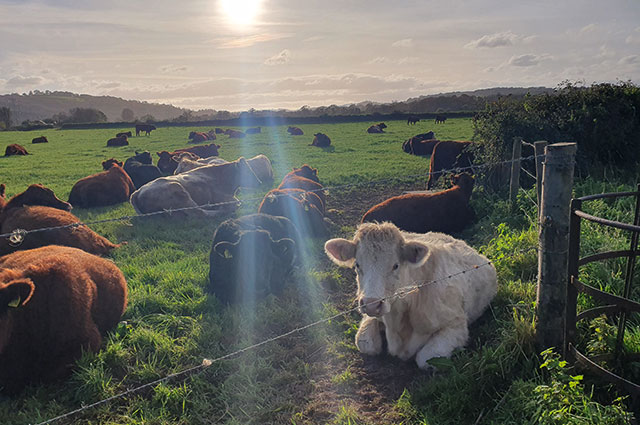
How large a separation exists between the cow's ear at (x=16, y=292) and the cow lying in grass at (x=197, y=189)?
6568mm

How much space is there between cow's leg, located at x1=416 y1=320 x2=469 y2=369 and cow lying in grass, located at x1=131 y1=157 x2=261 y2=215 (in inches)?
278

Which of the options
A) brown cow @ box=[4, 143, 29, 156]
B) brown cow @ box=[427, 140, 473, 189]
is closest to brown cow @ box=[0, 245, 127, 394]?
brown cow @ box=[427, 140, 473, 189]

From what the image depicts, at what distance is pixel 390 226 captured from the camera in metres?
4.33

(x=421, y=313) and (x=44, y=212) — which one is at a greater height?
(x=44, y=212)

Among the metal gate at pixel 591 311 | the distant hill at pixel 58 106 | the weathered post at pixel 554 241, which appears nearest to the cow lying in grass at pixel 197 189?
the weathered post at pixel 554 241

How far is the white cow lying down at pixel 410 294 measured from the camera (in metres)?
4.08

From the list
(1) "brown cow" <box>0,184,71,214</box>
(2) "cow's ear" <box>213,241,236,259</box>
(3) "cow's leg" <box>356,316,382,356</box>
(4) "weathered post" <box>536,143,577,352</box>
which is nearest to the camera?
(4) "weathered post" <box>536,143,577,352</box>

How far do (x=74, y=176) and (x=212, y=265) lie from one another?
1503 cm

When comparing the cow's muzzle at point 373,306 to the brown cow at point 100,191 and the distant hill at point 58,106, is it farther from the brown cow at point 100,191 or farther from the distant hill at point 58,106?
the distant hill at point 58,106

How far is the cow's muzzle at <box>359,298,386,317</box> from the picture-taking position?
377 cm

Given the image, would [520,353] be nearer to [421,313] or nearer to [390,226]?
[421,313]

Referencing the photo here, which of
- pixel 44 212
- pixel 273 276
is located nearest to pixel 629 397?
pixel 273 276

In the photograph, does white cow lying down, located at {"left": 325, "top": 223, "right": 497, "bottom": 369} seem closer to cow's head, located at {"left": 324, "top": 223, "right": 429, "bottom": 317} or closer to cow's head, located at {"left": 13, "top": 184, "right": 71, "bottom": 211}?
cow's head, located at {"left": 324, "top": 223, "right": 429, "bottom": 317}

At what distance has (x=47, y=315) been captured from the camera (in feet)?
14.2
